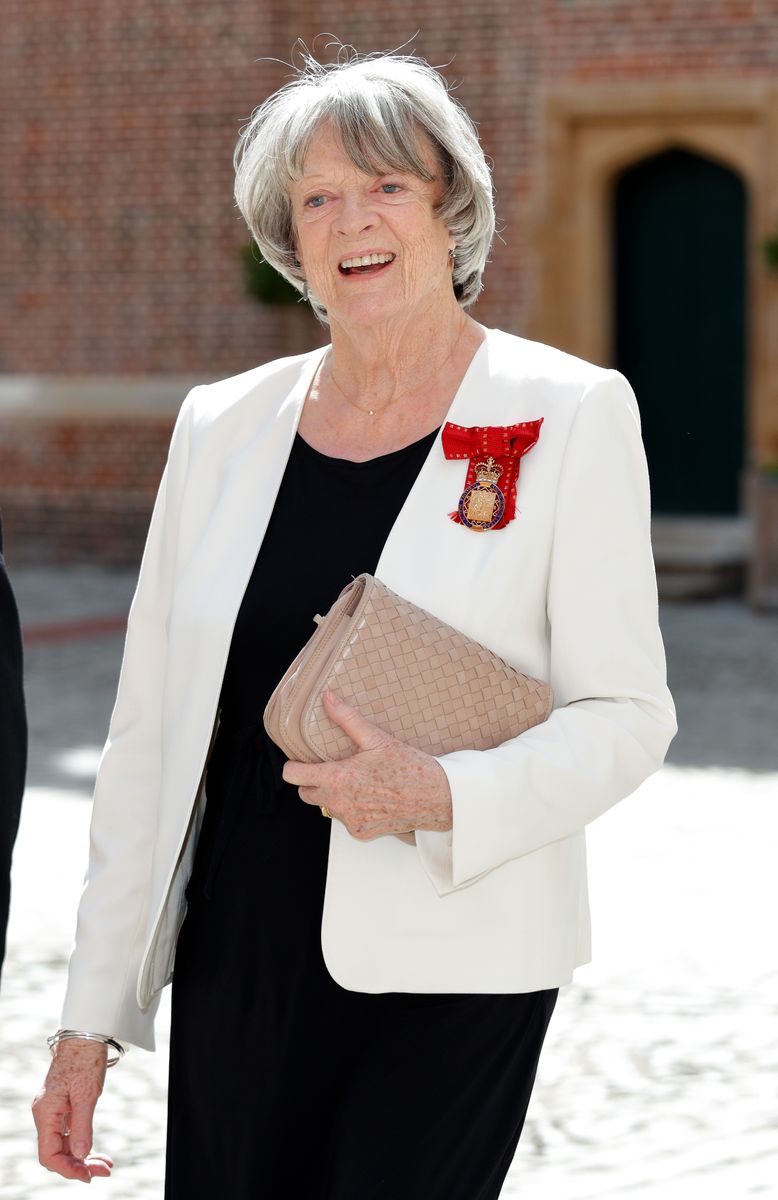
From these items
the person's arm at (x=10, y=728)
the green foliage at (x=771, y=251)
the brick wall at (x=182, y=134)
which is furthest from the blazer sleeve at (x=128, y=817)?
the brick wall at (x=182, y=134)

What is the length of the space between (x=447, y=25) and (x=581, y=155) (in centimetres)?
146

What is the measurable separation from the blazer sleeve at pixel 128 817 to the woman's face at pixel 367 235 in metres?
0.32

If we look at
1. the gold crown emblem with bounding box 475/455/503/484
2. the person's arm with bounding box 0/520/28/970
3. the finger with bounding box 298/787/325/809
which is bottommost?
the person's arm with bounding box 0/520/28/970

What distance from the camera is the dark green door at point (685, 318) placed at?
1490 cm

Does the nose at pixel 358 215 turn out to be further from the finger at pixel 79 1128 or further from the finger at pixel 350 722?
the finger at pixel 79 1128

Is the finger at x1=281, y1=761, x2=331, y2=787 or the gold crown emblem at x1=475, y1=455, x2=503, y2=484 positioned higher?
the gold crown emblem at x1=475, y1=455, x2=503, y2=484

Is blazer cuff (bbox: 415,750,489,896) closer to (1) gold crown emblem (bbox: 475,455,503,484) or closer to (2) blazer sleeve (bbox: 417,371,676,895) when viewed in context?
(2) blazer sleeve (bbox: 417,371,676,895)

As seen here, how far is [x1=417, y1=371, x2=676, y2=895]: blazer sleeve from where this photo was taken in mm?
2176

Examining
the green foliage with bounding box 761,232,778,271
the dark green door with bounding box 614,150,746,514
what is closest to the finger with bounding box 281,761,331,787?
the green foliage with bounding box 761,232,778,271

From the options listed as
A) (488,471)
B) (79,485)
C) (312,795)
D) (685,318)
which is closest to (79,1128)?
(312,795)

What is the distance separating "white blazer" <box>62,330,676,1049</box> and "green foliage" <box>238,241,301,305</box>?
1281cm

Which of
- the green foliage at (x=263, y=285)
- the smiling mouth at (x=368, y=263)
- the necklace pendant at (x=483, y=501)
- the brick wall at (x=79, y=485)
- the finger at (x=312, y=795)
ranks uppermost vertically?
the smiling mouth at (x=368, y=263)

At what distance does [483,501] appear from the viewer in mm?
2336

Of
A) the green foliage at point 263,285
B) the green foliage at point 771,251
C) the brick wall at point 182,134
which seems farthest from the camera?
the green foliage at point 263,285
